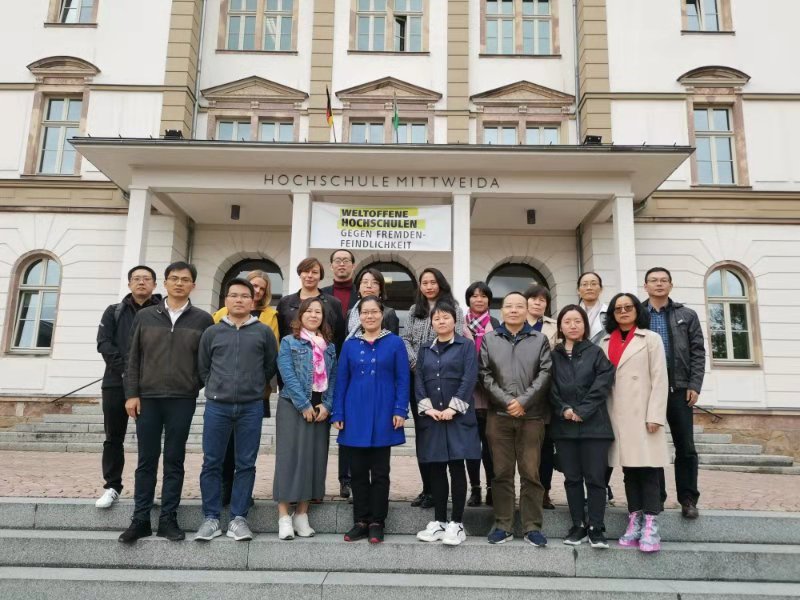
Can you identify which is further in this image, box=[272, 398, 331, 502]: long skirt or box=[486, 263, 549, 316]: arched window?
box=[486, 263, 549, 316]: arched window

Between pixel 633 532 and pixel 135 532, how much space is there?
3.68 meters

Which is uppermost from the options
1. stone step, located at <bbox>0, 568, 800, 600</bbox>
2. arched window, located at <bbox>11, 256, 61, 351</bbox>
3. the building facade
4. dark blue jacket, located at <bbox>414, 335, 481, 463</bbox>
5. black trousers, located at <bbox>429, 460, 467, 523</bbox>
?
the building facade

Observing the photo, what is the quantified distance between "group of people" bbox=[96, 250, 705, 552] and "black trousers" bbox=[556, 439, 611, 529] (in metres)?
0.01

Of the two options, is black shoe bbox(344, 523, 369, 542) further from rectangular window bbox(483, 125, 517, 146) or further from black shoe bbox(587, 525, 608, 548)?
rectangular window bbox(483, 125, 517, 146)

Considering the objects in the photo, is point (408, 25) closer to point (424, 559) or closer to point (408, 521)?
point (408, 521)

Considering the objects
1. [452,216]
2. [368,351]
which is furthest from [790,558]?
[452,216]

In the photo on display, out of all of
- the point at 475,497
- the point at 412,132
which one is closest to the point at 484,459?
the point at 475,497

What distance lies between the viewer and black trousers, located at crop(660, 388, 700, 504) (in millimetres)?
4820

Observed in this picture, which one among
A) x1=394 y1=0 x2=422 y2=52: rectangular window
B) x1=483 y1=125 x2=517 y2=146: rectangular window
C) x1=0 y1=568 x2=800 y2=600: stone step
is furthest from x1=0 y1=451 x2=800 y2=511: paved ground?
x1=394 y1=0 x2=422 y2=52: rectangular window

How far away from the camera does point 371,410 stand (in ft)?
14.7

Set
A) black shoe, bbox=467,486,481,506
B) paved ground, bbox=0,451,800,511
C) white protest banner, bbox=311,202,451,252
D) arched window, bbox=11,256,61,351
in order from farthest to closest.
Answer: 1. arched window, bbox=11,256,61,351
2. white protest banner, bbox=311,202,451,252
3. paved ground, bbox=0,451,800,511
4. black shoe, bbox=467,486,481,506

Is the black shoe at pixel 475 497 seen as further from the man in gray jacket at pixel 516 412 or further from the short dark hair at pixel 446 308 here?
the short dark hair at pixel 446 308

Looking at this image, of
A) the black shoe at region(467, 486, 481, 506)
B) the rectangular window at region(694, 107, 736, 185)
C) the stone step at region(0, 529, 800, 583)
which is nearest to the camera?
the stone step at region(0, 529, 800, 583)

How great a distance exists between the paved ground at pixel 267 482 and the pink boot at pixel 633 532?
931mm
